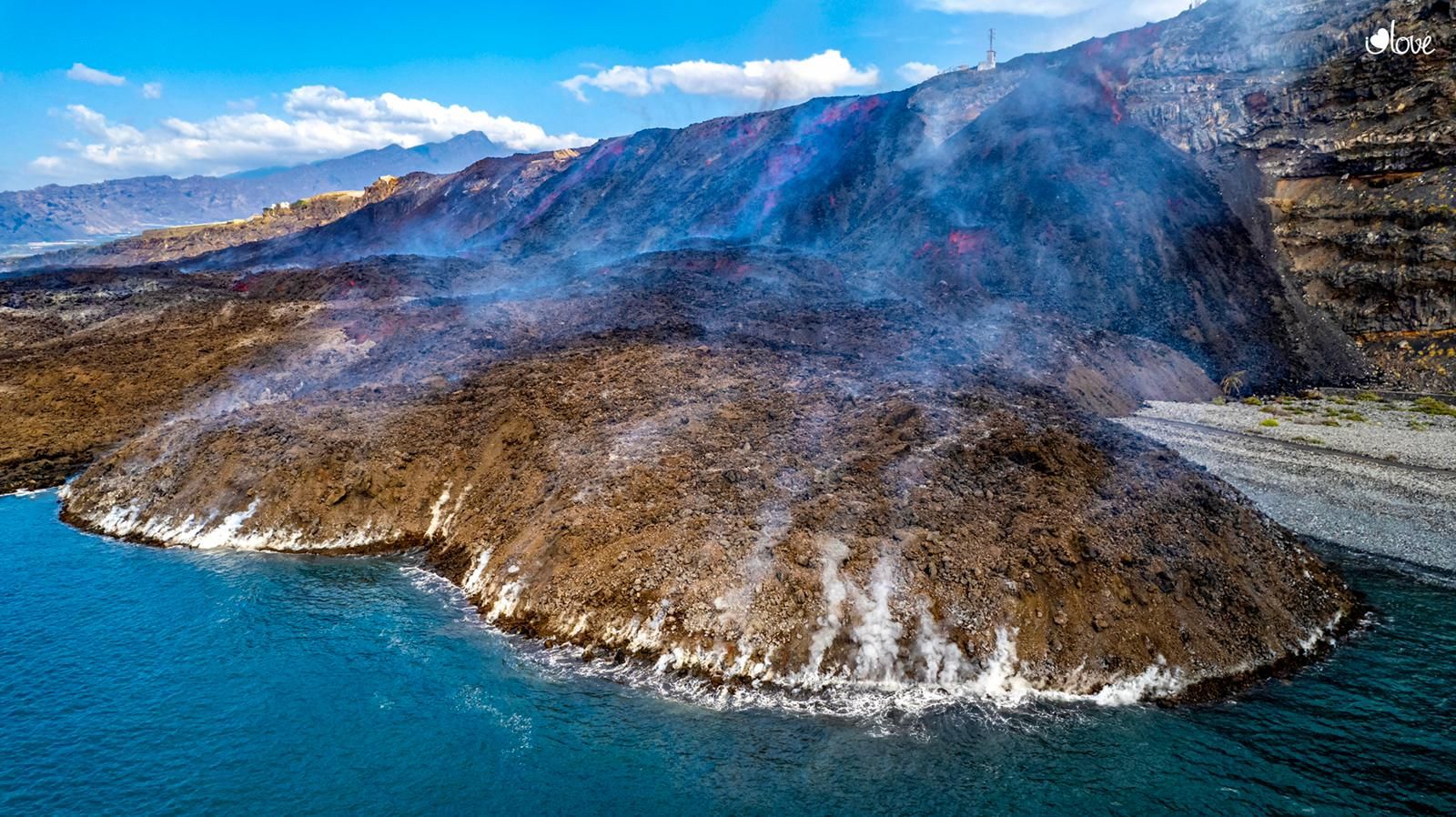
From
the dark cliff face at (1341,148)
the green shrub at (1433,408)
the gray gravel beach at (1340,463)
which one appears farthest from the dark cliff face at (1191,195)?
the gray gravel beach at (1340,463)

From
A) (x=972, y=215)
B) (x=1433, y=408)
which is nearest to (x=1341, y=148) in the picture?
(x=1433, y=408)

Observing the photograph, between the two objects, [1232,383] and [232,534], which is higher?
[1232,383]

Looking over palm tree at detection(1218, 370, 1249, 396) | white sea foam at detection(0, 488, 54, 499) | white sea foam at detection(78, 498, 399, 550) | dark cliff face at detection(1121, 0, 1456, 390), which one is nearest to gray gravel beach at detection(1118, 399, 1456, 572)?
palm tree at detection(1218, 370, 1249, 396)

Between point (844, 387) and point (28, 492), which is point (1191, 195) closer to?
point (844, 387)

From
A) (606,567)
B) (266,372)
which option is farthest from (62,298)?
(606,567)

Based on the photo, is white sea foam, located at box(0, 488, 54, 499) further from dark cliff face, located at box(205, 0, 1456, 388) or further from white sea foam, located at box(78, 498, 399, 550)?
dark cliff face, located at box(205, 0, 1456, 388)

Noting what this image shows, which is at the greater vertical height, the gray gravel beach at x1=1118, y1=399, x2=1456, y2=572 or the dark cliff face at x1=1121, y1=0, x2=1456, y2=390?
the dark cliff face at x1=1121, y1=0, x2=1456, y2=390

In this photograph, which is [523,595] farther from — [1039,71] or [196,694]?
[1039,71]

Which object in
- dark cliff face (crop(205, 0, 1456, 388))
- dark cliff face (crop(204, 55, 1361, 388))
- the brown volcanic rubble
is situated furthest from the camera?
dark cliff face (crop(204, 55, 1361, 388))

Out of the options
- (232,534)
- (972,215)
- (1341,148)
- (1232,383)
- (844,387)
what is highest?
(1341,148)

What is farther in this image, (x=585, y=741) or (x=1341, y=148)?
(x=1341, y=148)
